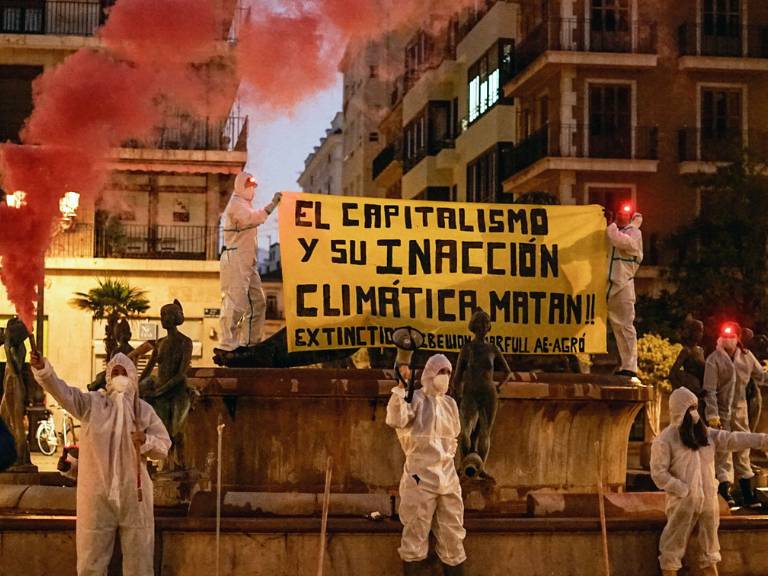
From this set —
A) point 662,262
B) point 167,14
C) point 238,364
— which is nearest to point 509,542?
point 238,364

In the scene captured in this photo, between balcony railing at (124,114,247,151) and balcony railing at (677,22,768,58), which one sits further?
balcony railing at (677,22,768,58)

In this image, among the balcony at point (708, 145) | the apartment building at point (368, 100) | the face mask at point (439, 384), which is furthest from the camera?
the apartment building at point (368, 100)

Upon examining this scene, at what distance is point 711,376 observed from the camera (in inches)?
715

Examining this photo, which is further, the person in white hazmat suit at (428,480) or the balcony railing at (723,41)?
the balcony railing at (723,41)

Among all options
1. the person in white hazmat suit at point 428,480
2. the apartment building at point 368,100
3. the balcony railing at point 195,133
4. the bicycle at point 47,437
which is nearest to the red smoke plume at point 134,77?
the bicycle at point 47,437

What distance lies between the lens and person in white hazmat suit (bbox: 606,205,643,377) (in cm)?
1761

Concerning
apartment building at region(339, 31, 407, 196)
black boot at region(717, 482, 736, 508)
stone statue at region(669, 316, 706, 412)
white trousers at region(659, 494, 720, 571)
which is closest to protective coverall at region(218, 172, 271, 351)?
stone statue at region(669, 316, 706, 412)

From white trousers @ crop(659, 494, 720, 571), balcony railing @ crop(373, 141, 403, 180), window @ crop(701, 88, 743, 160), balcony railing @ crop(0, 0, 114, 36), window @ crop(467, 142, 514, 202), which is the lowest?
white trousers @ crop(659, 494, 720, 571)

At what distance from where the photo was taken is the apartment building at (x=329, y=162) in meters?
88.8

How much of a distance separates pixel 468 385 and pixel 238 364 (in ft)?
9.78

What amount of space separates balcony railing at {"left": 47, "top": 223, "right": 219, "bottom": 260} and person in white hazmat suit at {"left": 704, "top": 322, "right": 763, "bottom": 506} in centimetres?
2803

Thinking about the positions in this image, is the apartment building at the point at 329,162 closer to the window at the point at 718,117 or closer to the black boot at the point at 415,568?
the window at the point at 718,117

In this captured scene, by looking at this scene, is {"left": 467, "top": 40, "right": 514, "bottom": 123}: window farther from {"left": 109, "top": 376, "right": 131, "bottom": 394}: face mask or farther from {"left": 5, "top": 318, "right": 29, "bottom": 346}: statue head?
{"left": 109, "top": 376, "right": 131, "bottom": 394}: face mask

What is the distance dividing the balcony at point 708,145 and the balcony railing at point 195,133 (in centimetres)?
1236
